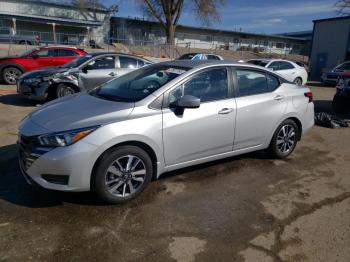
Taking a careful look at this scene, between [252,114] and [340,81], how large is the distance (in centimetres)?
566

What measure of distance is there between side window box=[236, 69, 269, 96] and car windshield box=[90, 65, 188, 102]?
2.83 ft

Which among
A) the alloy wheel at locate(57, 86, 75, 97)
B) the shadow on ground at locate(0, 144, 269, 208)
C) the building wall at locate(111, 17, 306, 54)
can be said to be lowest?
the shadow on ground at locate(0, 144, 269, 208)

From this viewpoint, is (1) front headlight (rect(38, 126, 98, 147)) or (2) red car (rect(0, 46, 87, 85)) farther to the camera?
(2) red car (rect(0, 46, 87, 85))

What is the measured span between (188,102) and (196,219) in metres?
1.28

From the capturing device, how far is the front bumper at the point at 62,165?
3.11 m

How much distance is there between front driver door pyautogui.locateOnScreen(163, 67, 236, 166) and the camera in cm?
371

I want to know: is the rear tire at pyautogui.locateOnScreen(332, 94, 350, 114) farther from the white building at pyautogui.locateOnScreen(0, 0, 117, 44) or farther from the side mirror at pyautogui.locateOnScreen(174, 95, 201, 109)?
the white building at pyautogui.locateOnScreen(0, 0, 117, 44)

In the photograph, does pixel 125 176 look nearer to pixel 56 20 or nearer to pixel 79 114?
pixel 79 114

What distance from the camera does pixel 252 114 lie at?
441cm

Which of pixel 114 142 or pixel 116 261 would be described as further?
pixel 114 142

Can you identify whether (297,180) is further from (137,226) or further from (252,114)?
(137,226)

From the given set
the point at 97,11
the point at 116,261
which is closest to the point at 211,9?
the point at 97,11

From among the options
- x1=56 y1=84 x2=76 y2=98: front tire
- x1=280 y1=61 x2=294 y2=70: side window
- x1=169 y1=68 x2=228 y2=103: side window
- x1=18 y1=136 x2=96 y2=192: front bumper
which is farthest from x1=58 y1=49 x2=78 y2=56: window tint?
x1=18 y1=136 x2=96 y2=192: front bumper

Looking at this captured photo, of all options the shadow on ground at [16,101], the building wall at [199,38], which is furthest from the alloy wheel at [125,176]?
the building wall at [199,38]
